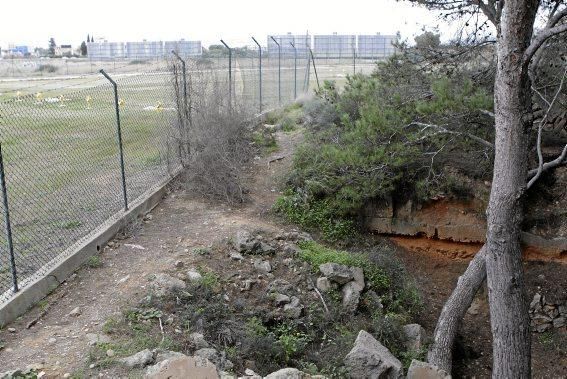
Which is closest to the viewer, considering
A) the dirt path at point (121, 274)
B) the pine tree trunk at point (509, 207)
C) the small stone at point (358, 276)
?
the dirt path at point (121, 274)

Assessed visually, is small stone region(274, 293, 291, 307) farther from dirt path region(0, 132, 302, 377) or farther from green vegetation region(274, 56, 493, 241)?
green vegetation region(274, 56, 493, 241)

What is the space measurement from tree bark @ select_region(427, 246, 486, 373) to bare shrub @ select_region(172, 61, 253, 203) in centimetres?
414

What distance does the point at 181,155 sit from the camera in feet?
37.3

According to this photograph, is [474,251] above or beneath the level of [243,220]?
beneath

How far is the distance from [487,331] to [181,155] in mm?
6402

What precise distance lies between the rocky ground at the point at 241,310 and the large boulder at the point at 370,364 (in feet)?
0.04

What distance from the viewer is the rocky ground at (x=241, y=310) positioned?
5.69 meters

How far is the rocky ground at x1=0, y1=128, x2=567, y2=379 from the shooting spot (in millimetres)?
5688

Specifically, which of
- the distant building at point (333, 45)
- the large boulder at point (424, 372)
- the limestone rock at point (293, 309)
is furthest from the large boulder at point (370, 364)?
the distant building at point (333, 45)

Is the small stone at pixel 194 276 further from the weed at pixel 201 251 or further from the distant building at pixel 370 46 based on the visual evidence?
the distant building at pixel 370 46

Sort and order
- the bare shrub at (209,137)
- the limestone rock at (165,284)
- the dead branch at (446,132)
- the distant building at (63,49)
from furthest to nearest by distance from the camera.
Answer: the distant building at (63,49)
the bare shrub at (209,137)
the dead branch at (446,132)
the limestone rock at (165,284)

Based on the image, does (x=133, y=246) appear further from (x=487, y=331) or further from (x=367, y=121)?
(x=487, y=331)

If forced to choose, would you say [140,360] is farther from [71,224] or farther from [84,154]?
[84,154]

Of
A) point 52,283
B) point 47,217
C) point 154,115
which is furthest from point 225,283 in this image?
point 154,115
